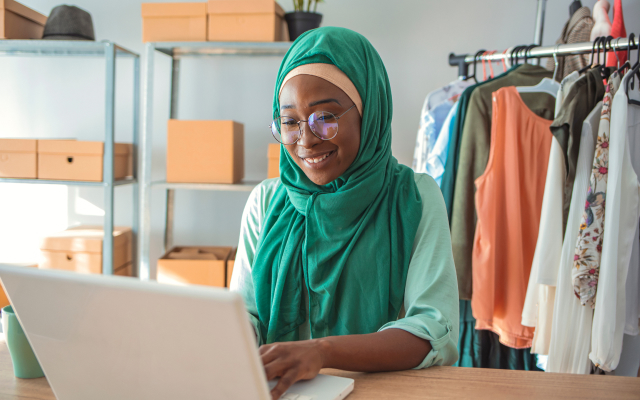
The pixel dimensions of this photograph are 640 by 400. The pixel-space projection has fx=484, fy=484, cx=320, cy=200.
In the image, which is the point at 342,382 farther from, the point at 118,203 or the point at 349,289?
the point at 118,203

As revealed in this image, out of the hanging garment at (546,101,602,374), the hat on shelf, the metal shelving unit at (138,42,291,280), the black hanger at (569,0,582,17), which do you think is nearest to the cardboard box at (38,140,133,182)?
the metal shelving unit at (138,42,291,280)

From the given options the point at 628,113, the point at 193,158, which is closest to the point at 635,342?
the point at 628,113

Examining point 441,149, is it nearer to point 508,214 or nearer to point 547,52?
point 508,214

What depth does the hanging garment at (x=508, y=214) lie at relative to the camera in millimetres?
1670

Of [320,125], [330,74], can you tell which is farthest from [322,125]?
[330,74]

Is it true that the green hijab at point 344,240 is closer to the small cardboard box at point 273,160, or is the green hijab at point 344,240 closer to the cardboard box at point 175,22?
the small cardboard box at point 273,160

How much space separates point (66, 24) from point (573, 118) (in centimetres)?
211

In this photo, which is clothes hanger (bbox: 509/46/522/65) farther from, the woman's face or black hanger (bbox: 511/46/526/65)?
the woman's face

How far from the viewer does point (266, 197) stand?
1209 millimetres

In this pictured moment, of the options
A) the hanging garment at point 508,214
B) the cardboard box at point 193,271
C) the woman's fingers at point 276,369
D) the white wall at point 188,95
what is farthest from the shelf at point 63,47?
the woman's fingers at point 276,369

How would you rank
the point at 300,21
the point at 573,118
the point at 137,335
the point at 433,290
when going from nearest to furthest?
the point at 137,335
the point at 433,290
the point at 573,118
the point at 300,21

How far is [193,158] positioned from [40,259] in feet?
2.88

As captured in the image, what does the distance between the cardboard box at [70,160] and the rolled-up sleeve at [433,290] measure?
165 cm

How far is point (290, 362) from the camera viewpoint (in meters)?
0.64
